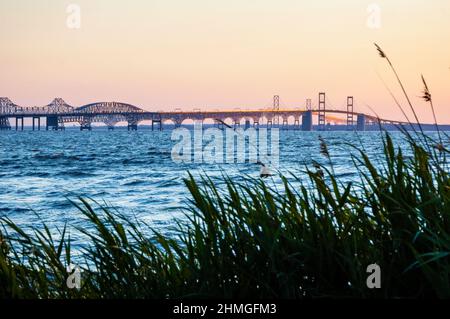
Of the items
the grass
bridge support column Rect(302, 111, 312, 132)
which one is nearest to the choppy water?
the grass

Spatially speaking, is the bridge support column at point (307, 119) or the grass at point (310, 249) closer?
the grass at point (310, 249)

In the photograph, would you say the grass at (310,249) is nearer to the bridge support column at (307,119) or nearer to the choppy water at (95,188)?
the choppy water at (95,188)

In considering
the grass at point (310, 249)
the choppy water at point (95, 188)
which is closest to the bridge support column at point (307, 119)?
the choppy water at point (95, 188)

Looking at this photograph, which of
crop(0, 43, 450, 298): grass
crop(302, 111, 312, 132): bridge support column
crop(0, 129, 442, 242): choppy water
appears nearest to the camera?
crop(0, 43, 450, 298): grass

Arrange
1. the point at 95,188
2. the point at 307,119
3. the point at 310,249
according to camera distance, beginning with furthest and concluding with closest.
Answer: the point at 307,119, the point at 95,188, the point at 310,249

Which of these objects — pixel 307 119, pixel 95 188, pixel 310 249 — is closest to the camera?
pixel 310 249

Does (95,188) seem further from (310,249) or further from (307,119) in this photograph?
(307,119)

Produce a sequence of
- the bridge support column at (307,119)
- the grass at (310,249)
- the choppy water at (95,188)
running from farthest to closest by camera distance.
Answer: the bridge support column at (307,119), the choppy water at (95,188), the grass at (310,249)

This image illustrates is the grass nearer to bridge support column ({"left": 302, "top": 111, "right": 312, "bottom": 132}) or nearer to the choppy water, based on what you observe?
the choppy water

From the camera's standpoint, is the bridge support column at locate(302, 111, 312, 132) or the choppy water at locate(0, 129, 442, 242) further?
the bridge support column at locate(302, 111, 312, 132)

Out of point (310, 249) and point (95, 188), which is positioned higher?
point (310, 249)

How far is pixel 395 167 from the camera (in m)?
3.33

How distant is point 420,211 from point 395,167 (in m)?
0.37

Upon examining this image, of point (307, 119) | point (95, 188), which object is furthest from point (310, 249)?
point (307, 119)
